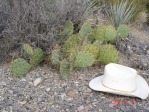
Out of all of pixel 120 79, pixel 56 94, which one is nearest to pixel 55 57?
pixel 56 94

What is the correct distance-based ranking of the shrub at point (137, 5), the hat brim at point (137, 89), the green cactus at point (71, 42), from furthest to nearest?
the shrub at point (137, 5) < the green cactus at point (71, 42) < the hat brim at point (137, 89)

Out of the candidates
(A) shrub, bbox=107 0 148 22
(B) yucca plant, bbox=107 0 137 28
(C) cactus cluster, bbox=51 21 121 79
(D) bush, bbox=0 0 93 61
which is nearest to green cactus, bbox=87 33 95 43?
(C) cactus cluster, bbox=51 21 121 79

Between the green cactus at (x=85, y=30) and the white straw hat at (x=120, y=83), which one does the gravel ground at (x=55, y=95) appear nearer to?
the white straw hat at (x=120, y=83)

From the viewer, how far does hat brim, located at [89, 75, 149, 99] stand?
340cm

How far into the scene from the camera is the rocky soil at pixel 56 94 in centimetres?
332

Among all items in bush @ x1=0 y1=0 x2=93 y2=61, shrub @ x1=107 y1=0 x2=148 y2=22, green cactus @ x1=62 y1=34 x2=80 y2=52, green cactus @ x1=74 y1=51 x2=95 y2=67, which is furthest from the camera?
shrub @ x1=107 y1=0 x2=148 y2=22

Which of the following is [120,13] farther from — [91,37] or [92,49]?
[92,49]

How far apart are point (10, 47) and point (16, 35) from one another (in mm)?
164

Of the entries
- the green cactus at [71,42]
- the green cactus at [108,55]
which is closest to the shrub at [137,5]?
the green cactus at [71,42]

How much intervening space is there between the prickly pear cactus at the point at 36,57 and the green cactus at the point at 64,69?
1.10ft

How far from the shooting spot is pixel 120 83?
3.37 meters

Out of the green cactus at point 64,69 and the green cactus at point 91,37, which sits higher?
the green cactus at point 91,37

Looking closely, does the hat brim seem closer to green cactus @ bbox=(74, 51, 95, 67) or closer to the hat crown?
the hat crown

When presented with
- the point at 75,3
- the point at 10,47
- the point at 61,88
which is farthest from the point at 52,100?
the point at 75,3
